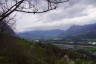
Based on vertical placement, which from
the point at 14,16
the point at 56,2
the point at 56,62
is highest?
the point at 56,2

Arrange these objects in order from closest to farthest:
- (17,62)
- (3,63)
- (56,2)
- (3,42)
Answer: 1. (56,2)
2. (17,62)
3. (3,63)
4. (3,42)

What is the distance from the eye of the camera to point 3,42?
12070 millimetres

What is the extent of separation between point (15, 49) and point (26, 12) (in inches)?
92.1

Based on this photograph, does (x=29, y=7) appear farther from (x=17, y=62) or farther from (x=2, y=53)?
(x=2, y=53)

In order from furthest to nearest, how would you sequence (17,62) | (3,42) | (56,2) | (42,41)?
(42,41)
(3,42)
(17,62)
(56,2)

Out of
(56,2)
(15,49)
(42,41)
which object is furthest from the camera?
(42,41)

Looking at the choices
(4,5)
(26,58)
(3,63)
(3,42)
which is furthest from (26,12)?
(3,42)

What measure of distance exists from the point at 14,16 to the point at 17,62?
1541mm

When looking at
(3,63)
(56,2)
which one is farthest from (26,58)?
(56,2)

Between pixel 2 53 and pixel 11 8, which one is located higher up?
pixel 11 8

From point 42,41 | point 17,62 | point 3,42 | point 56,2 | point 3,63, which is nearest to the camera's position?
point 56,2

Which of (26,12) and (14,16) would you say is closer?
(26,12)

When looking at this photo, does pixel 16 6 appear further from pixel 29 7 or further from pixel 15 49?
pixel 15 49

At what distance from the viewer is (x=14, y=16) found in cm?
941
